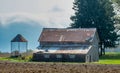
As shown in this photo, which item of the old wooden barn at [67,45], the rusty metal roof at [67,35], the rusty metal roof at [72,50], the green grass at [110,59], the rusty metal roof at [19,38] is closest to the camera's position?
the green grass at [110,59]

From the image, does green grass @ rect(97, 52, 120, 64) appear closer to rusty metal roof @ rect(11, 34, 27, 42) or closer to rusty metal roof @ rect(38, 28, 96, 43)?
rusty metal roof @ rect(38, 28, 96, 43)

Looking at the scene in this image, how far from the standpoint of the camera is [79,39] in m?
91.5

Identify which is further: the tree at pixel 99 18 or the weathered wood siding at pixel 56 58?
the tree at pixel 99 18

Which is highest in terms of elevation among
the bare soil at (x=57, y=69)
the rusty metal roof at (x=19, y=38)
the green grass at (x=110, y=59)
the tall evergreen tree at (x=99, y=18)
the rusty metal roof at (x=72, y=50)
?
the tall evergreen tree at (x=99, y=18)

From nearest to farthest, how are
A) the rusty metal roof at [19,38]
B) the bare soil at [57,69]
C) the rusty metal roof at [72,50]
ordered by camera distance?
the bare soil at [57,69]
the rusty metal roof at [72,50]
the rusty metal roof at [19,38]

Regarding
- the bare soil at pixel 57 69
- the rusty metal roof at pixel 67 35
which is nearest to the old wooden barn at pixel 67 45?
the rusty metal roof at pixel 67 35

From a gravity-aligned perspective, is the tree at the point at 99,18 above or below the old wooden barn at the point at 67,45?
above

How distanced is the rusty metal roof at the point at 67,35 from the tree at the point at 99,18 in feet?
41.4

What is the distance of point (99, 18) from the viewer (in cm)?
10688

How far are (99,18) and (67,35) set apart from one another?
1601cm

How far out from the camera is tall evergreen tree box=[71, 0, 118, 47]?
348ft

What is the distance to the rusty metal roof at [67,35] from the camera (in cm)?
9181

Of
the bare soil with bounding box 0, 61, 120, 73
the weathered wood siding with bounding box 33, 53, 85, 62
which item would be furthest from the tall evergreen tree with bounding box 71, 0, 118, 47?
the bare soil with bounding box 0, 61, 120, 73

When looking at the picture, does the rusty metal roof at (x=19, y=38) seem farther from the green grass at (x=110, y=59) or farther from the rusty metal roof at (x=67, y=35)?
the green grass at (x=110, y=59)
